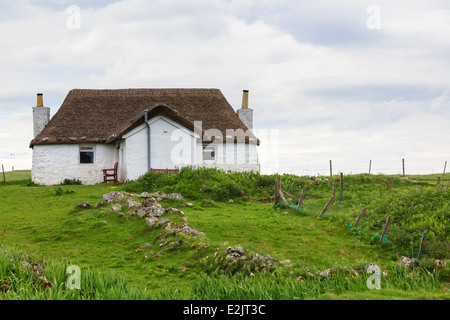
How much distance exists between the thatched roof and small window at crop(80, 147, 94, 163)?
0.85 m

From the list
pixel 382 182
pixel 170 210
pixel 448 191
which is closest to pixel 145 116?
pixel 170 210

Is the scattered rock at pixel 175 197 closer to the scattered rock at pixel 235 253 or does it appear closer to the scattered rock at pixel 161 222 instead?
the scattered rock at pixel 161 222

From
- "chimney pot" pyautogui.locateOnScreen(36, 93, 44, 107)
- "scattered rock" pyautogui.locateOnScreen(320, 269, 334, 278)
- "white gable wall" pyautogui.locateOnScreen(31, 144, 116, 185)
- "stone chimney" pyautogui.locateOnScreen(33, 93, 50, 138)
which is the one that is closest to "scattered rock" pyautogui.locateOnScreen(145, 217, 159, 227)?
"scattered rock" pyautogui.locateOnScreen(320, 269, 334, 278)

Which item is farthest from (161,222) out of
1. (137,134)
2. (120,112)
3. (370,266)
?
(120,112)

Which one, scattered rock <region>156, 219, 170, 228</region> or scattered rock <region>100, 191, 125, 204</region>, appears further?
scattered rock <region>100, 191, 125, 204</region>

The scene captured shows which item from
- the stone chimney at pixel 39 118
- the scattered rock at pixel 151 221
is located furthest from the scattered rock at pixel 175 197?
the stone chimney at pixel 39 118

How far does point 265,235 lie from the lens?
15.0m

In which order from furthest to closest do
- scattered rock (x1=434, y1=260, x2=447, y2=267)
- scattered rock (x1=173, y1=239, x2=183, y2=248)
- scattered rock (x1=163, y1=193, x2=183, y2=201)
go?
scattered rock (x1=163, y1=193, x2=183, y2=201) → scattered rock (x1=173, y1=239, x2=183, y2=248) → scattered rock (x1=434, y1=260, x2=447, y2=267)

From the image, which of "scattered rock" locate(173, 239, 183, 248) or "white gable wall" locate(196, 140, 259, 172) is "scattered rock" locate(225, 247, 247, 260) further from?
"white gable wall" locate(196, 140, 259, 172)

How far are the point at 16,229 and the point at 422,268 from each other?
1351cm

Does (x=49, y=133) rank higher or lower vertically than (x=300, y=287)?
higher

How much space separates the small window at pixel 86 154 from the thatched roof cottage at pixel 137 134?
7 centimetres

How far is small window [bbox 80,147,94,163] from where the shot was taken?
33219mm
